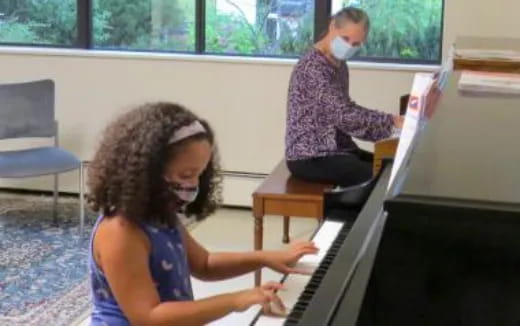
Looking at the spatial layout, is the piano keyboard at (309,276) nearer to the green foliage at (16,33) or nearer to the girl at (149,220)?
the girl at (149,220)

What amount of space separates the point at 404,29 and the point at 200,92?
120 cm

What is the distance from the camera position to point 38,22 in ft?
17.7

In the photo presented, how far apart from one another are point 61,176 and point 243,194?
114cm

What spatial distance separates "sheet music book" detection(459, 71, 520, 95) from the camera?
206cm

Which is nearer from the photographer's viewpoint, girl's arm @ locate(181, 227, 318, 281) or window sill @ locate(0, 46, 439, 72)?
girl's arm @ locate(181, 227, 318, 281)

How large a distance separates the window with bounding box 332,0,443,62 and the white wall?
197 mm

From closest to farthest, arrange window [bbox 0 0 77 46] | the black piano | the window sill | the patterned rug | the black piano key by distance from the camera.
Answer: the black piano → the black piano key → the patterned rug → the window sill → window [bbox 0 0 77 46]

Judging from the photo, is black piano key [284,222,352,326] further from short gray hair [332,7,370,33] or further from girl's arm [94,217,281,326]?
short gray hair [332,7,370,33]

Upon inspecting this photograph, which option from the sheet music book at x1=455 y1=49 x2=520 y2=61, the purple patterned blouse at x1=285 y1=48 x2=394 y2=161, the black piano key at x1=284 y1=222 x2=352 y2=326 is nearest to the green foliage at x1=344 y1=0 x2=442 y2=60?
the purple patterned blouse at x1=285 y1=48 x2=394 y2=161

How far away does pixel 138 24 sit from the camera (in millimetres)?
5266

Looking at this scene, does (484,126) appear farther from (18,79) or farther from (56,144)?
(18,79)

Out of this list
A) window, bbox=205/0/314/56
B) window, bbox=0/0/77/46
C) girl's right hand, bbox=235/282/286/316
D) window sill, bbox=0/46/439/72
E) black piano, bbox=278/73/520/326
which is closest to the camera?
black piano, bbox=278/73/520/326

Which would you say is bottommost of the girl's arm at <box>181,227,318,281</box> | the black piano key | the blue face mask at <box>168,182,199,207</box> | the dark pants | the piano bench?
the piano bench

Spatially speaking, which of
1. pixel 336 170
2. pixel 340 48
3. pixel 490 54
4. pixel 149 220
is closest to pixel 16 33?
pixel 340 48
